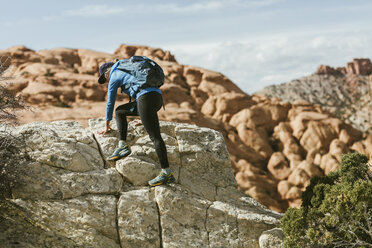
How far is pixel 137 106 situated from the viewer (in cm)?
796

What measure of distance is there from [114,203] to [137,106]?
205cm

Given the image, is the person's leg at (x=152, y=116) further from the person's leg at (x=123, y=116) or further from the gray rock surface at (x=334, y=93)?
the gray rock surface at (x=334, y=93)

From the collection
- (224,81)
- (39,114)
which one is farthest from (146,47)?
(39,114)

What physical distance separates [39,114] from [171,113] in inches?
464

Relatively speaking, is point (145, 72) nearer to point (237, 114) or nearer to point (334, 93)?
point (237, 114)

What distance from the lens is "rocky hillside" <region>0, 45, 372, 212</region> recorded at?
121 feet

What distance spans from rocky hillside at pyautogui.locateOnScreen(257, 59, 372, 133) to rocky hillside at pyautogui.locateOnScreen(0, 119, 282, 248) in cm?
8280

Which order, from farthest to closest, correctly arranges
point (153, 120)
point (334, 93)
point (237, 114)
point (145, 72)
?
1. point (334, 93)
2. point (237, 114)
3. point (153, 120)
4. point (145, 72)

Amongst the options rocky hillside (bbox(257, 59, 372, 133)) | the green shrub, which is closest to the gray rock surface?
rocky hillside (bbox(257, 59, 372, 133))

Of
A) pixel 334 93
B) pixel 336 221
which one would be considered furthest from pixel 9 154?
A: pixel 334 93

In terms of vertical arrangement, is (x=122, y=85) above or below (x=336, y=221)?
above

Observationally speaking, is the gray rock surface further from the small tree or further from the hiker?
the small tree

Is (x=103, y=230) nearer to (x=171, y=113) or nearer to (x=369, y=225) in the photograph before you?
(x=369, y=225)

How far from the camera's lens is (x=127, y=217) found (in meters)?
7.62
